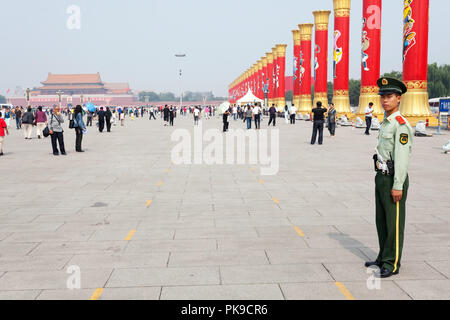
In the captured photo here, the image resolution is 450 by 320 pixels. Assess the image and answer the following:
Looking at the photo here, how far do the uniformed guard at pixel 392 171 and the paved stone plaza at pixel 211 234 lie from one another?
8.8 inches

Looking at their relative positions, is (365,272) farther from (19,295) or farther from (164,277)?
(19,295)

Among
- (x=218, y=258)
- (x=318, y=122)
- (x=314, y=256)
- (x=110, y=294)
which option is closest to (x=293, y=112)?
(x=318, y=122)

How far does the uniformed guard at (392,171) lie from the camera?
4.23 meters

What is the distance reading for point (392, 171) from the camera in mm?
4285

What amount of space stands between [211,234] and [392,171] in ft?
7.62

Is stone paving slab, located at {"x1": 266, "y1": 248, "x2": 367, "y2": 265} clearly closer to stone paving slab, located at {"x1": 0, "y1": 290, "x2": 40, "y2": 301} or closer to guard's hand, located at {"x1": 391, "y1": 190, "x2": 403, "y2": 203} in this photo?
guard's hand, located at {"x1": 391, "y1": 190, "x2": 403, "y2": 203}

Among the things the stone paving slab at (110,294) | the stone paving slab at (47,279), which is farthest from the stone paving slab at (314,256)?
the stone paving slab at (47,279)

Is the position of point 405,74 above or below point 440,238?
above

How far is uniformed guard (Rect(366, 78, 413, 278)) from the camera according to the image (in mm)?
4227

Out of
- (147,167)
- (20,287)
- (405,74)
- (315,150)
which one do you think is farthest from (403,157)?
(405,74)

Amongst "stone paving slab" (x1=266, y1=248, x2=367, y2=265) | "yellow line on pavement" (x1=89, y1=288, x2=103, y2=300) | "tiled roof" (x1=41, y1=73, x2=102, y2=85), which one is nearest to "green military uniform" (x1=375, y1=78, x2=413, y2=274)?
"stone paving slab" (x1=266, y1=248, x2=367, y2=265)
